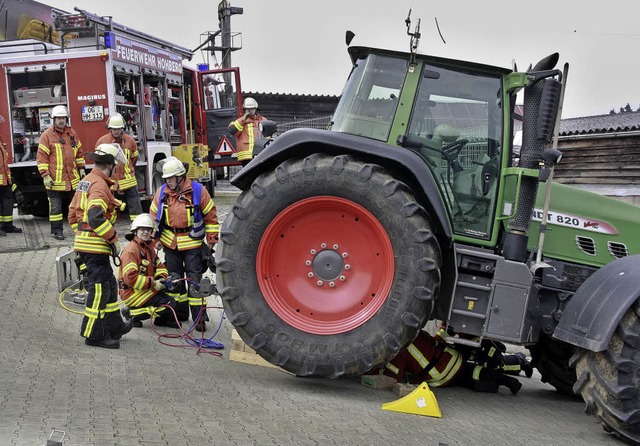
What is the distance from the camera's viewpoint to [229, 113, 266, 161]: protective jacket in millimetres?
13555

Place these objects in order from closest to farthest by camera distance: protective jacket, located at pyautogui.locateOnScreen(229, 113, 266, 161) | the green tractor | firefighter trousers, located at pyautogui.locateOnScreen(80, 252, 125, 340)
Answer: the green tractor
firefighter trousers, located at pyautogui.locateOnScreen(80, 252, 125, 340)
protective jacket, located at pyautogui.locateOnScreen(229, 113, 266, 161)

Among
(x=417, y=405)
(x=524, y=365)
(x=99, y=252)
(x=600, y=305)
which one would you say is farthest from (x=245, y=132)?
(x=600, y=305)

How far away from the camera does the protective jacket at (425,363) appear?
6.27 m

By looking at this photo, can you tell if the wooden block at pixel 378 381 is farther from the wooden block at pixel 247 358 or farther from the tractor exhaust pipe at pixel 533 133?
the tractor exhaust pipe at pixel 533 133

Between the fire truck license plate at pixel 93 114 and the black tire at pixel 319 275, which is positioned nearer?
the black tire at pixel 319 275

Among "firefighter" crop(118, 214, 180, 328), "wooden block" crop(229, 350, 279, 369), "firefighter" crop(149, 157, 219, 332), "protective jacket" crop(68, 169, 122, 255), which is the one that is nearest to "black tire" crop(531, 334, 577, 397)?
"wooden block" crop(229, 350, 279, 369)

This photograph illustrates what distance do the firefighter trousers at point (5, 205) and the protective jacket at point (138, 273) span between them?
487cm

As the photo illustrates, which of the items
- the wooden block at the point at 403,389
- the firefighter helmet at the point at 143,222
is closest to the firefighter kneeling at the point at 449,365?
the wooden block at the point at 403,389

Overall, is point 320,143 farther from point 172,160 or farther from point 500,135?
point 172,160

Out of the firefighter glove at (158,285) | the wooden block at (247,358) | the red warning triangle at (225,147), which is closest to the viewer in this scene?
the wooden block at (247,358)

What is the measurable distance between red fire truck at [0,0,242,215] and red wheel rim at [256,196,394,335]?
27.5 ft

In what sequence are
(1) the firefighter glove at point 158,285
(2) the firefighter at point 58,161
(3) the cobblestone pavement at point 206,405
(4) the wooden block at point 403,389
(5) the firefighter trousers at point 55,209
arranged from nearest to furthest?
1. (3) the cobblestone pavement at point 206,405
2. (4) the wooden block at point 403,389
3. (1) the firefighter glove at point 158,285
4. (2) the firefighter at point 58,161
5. (5) the firefighter trousers at point 55,209

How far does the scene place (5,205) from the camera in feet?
39.1

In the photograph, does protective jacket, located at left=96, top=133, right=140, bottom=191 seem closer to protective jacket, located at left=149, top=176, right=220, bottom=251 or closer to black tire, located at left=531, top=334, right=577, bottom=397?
protective jacket, located at left=149, top=176, right=220, bottom=251
